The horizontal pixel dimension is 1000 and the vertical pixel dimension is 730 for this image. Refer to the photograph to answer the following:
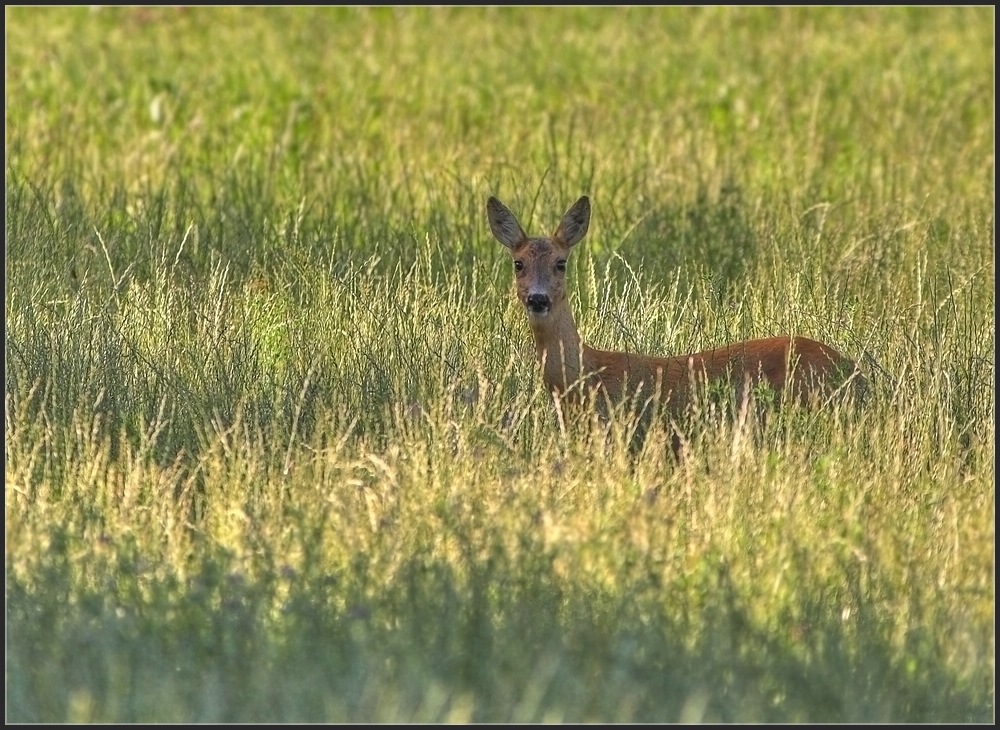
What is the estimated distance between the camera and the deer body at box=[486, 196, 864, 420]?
6379mm

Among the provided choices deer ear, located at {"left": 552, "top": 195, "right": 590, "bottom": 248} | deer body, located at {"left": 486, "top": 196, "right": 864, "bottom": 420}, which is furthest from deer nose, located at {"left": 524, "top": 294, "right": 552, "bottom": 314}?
deer ear, located at {"left": 552, "top": 195, "right": 590, "bottom": 248}

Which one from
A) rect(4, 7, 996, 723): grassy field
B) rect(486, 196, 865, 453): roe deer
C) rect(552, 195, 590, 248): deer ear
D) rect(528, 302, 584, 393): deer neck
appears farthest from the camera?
rect(552, 195, 590, 248): deer ear

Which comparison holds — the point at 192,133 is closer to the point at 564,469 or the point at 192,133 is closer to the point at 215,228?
the point at 215,228

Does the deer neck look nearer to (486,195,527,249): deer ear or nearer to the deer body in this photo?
the deer body

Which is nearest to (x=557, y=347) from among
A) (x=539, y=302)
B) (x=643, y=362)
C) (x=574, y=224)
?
(x=539, y=302)

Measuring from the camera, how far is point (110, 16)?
58.3 feet

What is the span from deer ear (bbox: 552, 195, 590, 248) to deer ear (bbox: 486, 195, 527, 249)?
0.15 m

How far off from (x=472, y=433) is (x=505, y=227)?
4.80ft

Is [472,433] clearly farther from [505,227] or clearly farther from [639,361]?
[505,227]

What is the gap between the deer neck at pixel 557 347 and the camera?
256 inches

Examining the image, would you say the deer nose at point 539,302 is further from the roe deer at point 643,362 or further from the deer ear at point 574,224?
the deer ear at point 574,224

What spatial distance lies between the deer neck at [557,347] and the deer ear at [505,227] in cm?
44

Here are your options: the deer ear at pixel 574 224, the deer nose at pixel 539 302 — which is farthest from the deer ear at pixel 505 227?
the deer nose at pixel 539 302

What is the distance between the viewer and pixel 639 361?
6.52 m
